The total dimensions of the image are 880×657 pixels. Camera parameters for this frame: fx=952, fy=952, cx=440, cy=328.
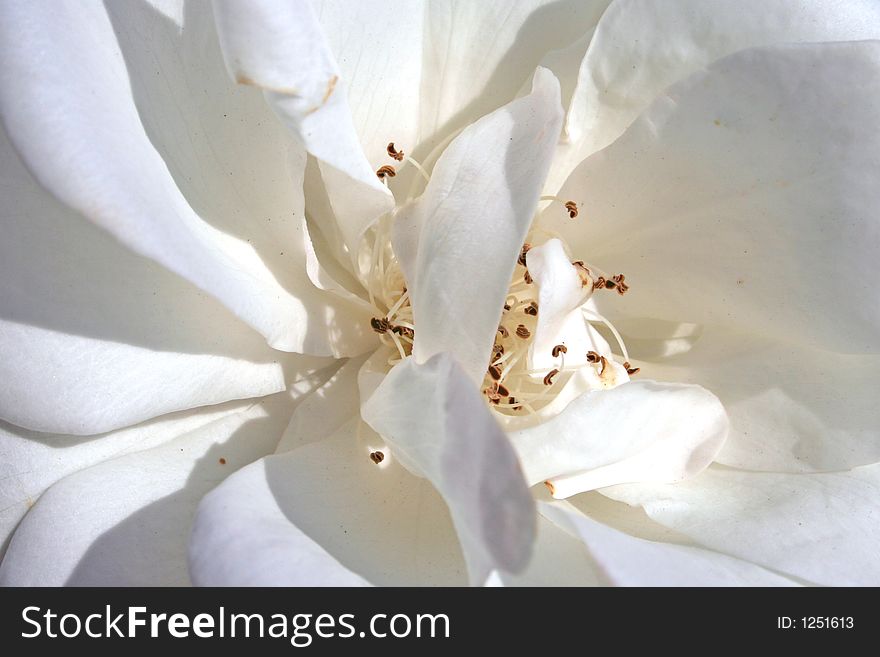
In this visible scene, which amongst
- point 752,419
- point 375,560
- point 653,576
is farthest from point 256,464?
point 752,419

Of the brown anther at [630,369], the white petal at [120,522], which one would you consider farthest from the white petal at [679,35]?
the white petal at [120,522]

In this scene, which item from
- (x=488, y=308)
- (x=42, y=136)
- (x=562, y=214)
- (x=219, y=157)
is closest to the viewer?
(x=42, y=136)

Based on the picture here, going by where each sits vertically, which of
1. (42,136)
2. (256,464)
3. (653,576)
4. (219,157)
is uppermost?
(219,157)

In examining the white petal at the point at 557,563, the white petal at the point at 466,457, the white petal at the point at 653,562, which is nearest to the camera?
the white petal at the point at 466,457

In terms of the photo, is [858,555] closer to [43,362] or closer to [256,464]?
[256,464]

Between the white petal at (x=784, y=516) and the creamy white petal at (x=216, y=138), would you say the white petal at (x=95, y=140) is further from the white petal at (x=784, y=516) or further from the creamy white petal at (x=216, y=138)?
the white petal at (x=784, y=516)

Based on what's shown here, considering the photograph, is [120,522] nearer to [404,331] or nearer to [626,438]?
[404,331]

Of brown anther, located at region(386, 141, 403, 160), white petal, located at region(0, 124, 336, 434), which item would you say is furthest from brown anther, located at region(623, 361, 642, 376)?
white petal, located at region(0, 124, 336, 434)
